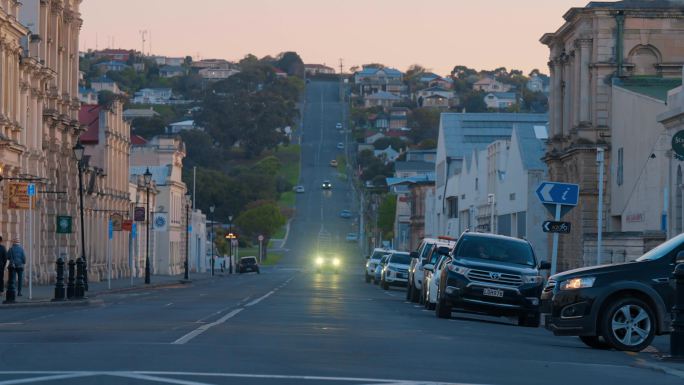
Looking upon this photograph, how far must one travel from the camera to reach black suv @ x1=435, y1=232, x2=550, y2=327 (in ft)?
93.1

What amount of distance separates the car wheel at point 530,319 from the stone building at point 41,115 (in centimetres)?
2361

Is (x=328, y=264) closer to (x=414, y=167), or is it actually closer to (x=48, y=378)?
(x=414, y=167)

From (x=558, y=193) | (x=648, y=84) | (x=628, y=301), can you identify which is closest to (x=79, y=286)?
(x=558, y=193)

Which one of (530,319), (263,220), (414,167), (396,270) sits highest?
(414,167)

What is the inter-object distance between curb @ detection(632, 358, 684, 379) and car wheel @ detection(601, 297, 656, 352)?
1.50 m

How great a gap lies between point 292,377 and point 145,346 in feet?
14.1

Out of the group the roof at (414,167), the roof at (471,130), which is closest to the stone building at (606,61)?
the roof at (471,130)

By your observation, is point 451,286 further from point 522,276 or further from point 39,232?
point 39,232

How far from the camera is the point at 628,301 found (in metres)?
20.3

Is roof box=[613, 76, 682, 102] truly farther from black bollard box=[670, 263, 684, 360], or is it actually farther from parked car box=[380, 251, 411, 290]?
black bollard box=[670, 263, 684, 360]

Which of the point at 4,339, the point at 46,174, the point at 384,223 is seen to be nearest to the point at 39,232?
the point at 46,174

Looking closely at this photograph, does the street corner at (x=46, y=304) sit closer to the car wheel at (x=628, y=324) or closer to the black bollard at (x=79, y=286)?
the black bollard at (x=79, y=286)

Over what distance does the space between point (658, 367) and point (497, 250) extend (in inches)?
497

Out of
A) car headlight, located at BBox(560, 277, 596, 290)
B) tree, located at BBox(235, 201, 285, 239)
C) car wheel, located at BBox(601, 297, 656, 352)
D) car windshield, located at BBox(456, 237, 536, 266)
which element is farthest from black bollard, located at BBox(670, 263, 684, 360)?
tree, located at BBox(235, 201, 285, 239)
